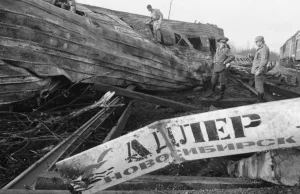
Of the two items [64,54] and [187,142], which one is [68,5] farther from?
[187,142]

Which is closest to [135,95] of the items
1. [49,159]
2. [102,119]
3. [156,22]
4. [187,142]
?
[102,119]

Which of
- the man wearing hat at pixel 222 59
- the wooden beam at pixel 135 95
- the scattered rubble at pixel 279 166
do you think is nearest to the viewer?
the scattered rubble at pixel 279 166

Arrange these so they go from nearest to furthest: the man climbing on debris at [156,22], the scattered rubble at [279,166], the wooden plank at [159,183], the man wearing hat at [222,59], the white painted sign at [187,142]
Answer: the white painted sign at [187,142] → the scattered rubble at [279,166] → the wooden plank at [159,183] → the man wearing hat at [222,59] → the man climbing on debris at [156,22]

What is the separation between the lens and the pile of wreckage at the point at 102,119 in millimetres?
1811

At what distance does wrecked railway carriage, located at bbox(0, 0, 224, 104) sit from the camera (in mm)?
3365

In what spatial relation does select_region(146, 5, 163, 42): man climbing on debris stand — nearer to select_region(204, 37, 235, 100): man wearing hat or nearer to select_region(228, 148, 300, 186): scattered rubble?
select_region(204, 37, 235, 100): man wearing hat

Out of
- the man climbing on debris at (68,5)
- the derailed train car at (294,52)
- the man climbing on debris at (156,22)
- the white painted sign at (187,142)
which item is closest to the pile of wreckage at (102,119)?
the white painted sign at (187,142)

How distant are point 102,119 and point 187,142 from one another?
2443 mm

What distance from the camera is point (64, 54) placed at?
3902mm

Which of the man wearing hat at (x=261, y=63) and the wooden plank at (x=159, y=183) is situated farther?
the man wearing hat at (x=261, y=63)

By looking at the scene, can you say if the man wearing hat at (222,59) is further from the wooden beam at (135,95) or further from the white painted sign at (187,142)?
the white painted sign at (187,142)

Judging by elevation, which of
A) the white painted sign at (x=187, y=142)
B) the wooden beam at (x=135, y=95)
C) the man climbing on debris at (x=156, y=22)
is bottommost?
the wooden beam at (x=135, y=95)

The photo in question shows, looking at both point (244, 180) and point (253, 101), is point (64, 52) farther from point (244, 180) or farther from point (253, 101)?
point (253, 101)

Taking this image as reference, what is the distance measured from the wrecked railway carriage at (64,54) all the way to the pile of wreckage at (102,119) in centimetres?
1
